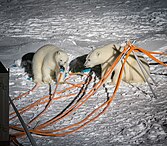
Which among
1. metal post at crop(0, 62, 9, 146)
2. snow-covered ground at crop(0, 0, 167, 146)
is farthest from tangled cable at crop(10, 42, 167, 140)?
metal post at crop(0, 62, 9, 146)

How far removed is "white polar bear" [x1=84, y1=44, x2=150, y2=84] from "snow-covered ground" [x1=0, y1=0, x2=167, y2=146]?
0.06m

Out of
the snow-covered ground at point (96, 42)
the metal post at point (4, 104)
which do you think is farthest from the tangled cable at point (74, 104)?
the metal post at point (4, 104)

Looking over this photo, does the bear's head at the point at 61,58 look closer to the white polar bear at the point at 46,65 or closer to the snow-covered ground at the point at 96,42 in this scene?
the white polar bear at the point at 46,65

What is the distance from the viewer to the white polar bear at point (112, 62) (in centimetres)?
187

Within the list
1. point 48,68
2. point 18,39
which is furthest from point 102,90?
point 18,39

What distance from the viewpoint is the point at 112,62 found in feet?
6.24

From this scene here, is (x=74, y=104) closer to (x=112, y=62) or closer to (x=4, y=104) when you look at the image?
(x=112, y=62)

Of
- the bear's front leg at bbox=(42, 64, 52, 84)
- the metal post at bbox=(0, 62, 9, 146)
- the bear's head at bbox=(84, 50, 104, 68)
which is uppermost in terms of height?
the bear's head at bbox=(84, 50, 104, 68)

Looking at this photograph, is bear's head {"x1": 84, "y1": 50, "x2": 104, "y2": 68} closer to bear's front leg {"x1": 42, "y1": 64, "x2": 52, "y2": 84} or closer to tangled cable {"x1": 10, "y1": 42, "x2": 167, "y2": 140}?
tangled cable {"x1": 10, "y1": 42, "x2": 167, "y2": 140}

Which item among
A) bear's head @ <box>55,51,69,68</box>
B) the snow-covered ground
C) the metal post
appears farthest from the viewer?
bear's head @ <box>55,51,69,68</box>

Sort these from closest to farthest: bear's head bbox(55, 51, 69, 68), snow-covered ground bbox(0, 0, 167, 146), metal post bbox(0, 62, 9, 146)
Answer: metal post bbox(0, 62, 9, 146), snow-covered ground bbox(0, 0, 167, 146), bear's head bbox(55, 51, 69, 68)

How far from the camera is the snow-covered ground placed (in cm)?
147

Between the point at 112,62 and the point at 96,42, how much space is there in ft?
1.70

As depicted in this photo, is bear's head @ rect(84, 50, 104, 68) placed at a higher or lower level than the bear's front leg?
higher
